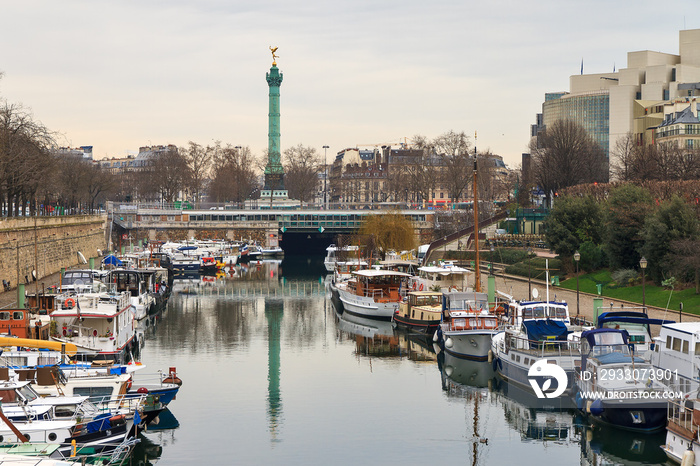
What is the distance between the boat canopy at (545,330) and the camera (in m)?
36.4

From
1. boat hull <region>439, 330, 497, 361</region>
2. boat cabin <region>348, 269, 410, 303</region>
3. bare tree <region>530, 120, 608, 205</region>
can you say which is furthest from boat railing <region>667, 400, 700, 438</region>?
bare tree <region>530, 120, 608, 205</region>

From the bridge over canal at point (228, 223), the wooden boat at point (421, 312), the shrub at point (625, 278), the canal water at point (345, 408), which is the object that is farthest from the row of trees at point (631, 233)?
the bridge over canal at point (228, 223)

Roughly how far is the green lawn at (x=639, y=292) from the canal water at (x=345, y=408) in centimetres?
1185

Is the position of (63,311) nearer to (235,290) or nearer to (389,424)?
(389,424)

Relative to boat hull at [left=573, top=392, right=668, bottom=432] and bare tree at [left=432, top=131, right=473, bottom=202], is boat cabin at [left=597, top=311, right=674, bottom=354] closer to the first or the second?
boat hull at [left=573, top=392, right=668, bottom=432]

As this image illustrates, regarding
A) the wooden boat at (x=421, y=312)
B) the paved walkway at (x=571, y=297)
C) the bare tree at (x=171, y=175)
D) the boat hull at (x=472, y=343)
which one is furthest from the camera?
the bare tree at (x=171, y=175)

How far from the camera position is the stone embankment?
64000 millimetres

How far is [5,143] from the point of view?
7025 cm

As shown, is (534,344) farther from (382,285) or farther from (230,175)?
(230,175)

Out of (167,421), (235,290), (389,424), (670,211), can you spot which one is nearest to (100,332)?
(167,421)

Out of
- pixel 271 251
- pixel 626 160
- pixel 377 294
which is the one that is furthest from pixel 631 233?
pixel 271 251

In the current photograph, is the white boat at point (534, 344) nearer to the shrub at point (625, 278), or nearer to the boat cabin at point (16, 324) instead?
the shrub at point (625, 278)

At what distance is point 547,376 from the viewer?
35.1m

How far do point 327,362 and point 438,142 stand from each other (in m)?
104
